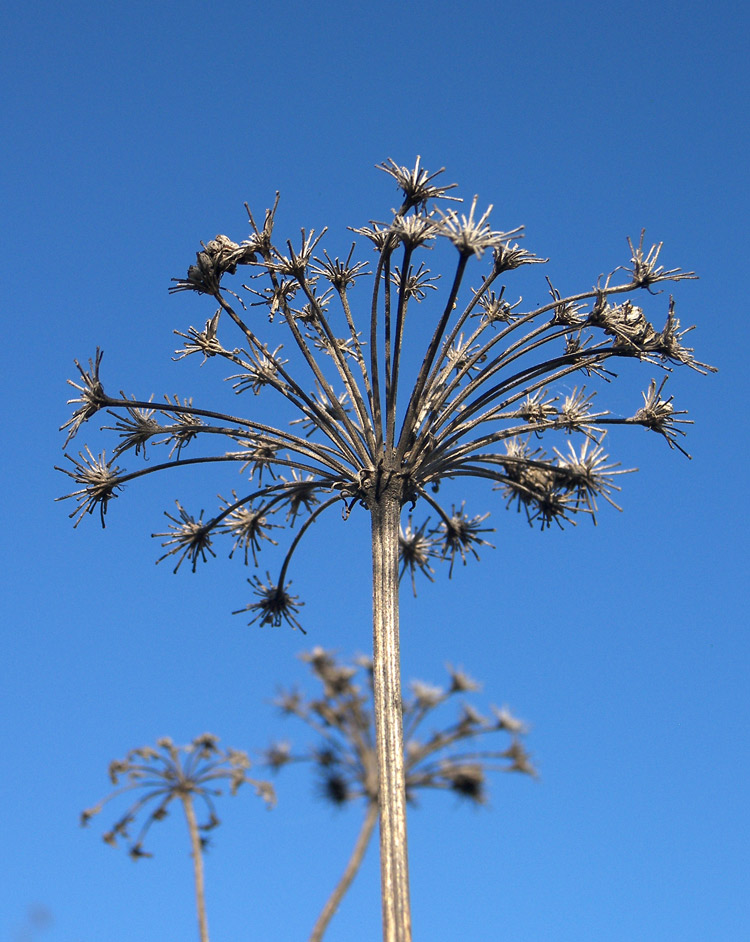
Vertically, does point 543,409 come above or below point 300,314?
below

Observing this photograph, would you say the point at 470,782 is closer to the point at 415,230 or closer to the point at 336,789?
the point at 336,789

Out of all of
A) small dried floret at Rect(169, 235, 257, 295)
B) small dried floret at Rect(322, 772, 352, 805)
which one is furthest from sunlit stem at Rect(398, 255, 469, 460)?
small dried floret at Rect(322, 772, 352, 805)

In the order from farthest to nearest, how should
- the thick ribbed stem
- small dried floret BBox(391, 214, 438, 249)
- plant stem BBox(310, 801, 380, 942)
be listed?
small dried floret BBox(391, 214, 438, 249)
the thick ribbed stem
plant stem BBox(310, 801, 380, 942)

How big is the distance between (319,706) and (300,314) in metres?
5.64

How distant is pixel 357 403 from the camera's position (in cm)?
1123

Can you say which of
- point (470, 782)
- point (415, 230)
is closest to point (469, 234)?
point (415, 230)

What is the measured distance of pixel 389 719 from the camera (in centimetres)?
986

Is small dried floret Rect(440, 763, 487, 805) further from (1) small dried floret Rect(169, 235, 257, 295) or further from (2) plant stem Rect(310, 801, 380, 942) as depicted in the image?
(1) small dried floret Rect(169, 235, 257, 295)

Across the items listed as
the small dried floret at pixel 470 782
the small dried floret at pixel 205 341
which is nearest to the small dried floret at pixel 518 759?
the small dried floret at pixel 470 782

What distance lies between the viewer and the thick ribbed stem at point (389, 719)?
363 inches

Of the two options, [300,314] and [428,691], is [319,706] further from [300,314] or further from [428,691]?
[300,314]

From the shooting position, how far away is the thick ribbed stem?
9.23 meters

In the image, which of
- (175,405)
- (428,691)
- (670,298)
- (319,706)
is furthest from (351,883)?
(670,298)

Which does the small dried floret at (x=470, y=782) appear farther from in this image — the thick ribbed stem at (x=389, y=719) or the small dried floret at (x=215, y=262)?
the small dried floret at (x=215, y=262)
